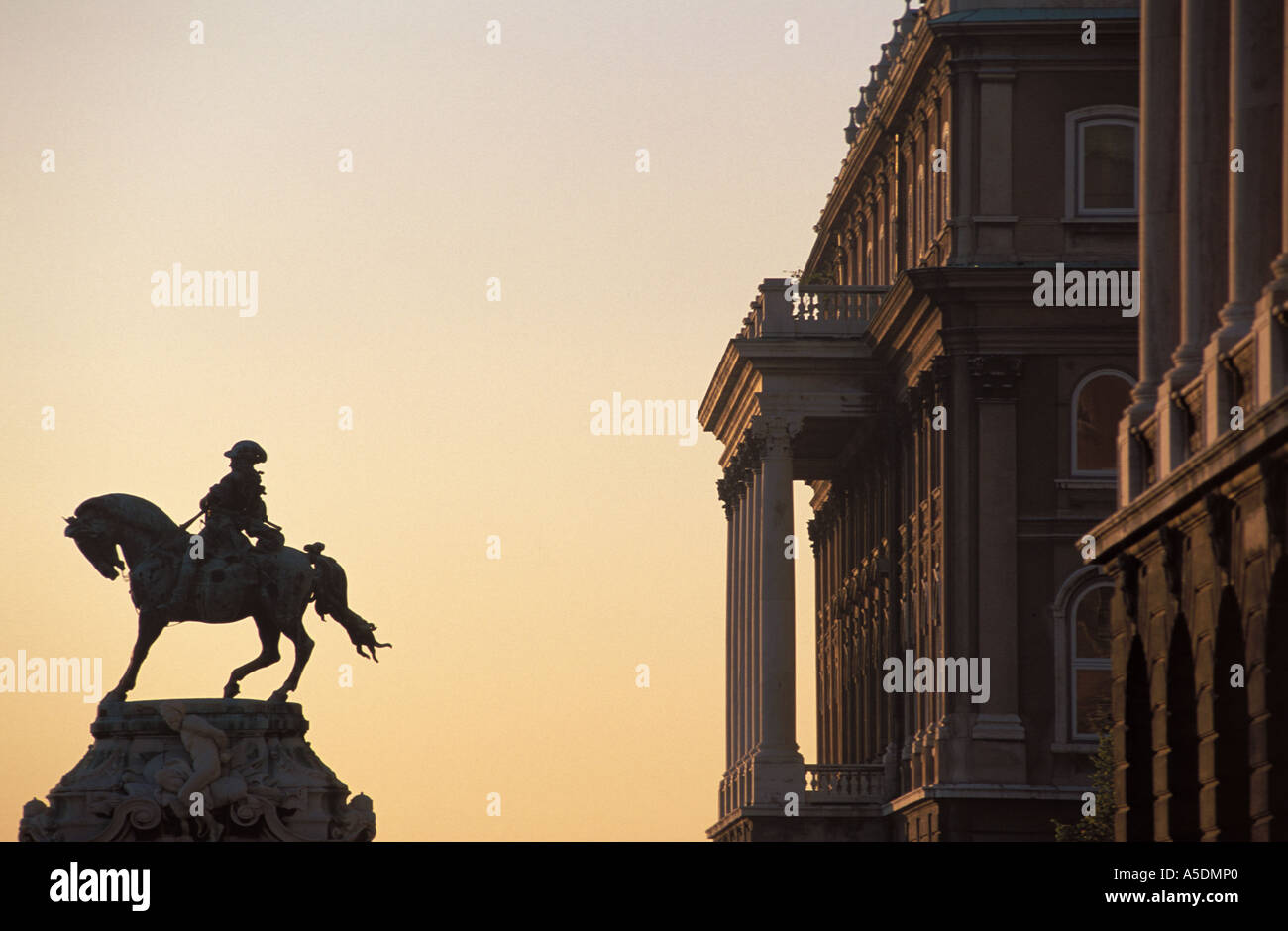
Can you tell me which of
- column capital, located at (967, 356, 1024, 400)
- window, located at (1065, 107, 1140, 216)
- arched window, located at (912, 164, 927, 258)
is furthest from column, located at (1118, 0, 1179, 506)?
arched window, located at (912, 164, 927, 258)

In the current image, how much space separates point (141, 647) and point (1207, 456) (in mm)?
12629

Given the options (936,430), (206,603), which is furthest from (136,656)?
(936,430)

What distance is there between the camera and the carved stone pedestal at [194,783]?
112 ft

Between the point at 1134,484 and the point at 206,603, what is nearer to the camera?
the point at 206,603

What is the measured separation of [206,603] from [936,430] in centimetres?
2953

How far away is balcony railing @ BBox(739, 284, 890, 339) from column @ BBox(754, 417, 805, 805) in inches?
85.7

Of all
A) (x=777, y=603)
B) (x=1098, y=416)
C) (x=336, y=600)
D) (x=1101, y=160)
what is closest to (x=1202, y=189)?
(x=336, y=600)

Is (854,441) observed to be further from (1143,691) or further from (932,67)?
(1143,691)

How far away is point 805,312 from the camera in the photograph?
70.4 meters

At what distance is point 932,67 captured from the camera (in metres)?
64.6

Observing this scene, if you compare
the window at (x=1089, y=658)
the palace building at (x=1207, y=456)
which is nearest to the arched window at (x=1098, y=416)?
the window at (x=1089, y=658)

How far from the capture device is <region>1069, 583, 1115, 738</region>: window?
60.2 meters

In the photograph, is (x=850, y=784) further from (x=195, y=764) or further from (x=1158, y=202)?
(x=195, y=764)

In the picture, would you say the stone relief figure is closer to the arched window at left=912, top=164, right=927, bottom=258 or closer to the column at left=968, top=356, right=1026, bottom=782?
the column at left=968, top=356, right=1026, bottom=782
